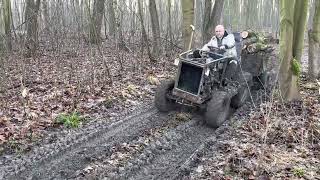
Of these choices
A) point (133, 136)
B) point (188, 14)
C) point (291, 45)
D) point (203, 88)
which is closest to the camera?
point (133, 136)

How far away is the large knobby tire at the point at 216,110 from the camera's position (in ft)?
26.1

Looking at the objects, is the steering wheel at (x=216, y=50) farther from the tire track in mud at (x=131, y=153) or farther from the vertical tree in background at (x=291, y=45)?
the tire track in mud at (x=131, y=153)

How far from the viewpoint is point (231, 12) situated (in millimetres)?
44125

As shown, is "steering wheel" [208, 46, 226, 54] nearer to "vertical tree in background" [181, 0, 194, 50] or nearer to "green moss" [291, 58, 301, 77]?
"green moss" [291, 58, 301, 77]

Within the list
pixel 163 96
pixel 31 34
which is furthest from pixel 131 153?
pixel 31 34

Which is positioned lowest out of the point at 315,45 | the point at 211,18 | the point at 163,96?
the point at 163,96

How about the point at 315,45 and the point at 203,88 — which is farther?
the point at 315,45

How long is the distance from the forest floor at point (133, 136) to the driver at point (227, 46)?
996 millimetres

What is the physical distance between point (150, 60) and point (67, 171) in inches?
366

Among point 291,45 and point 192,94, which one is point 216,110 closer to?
point 192,94

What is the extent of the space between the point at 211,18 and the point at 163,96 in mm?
7957

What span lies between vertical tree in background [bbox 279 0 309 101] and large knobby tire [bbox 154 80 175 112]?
2705mm

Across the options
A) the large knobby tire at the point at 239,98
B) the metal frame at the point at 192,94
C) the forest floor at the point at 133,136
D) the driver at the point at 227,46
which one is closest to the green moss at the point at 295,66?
the forest floor at the point at 133,136

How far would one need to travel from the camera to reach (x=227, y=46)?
922 centimetres
